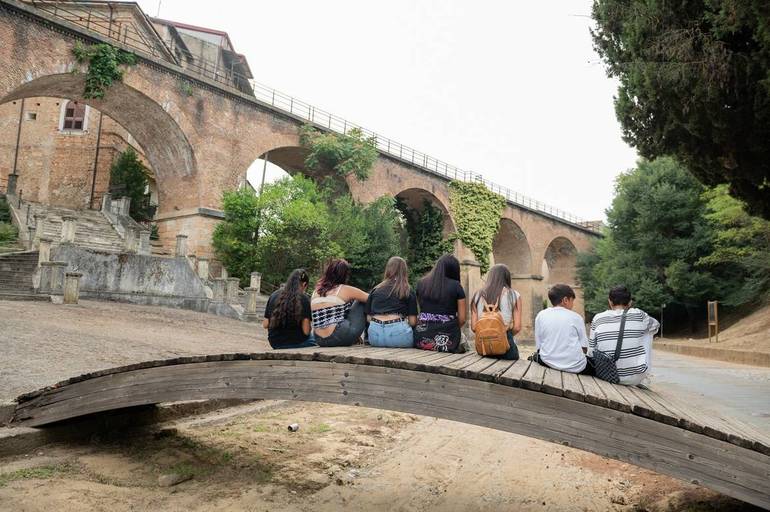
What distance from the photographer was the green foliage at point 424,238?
2747 cm

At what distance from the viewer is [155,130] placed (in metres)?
18.1

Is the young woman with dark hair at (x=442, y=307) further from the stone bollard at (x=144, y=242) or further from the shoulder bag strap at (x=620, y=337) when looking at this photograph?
the stone bollard at (x=144, y=242)

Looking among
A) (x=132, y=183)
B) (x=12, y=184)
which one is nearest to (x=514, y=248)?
(x=132, y=183)

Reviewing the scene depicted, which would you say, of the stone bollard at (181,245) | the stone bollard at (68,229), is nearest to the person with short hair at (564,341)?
the stone bollard at (68,229)

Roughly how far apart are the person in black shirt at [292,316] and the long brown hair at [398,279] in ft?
2.30

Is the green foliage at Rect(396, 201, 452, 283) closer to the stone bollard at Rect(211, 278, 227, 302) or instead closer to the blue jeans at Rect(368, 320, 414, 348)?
the stone bollard at Rect(211, 278, 227, 302)

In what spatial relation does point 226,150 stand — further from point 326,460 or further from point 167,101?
point 326,460

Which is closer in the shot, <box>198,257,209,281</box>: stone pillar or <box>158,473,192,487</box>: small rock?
<box>158,473,192,487</box>: small rock

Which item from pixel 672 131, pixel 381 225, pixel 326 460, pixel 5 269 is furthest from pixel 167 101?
pixel 326 460

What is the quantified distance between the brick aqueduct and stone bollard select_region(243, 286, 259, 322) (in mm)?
3909

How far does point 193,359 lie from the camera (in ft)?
12.1

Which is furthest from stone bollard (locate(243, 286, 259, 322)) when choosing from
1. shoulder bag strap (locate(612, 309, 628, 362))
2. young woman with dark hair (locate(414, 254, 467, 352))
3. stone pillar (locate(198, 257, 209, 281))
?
shoulder bag strap (locate(612, 309, 628, 362))

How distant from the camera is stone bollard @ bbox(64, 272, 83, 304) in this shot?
39.6ft

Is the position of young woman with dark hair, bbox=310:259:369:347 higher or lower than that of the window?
lower
